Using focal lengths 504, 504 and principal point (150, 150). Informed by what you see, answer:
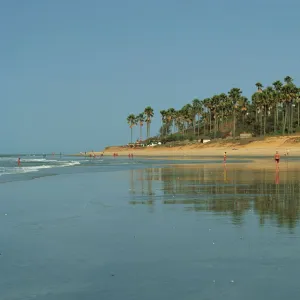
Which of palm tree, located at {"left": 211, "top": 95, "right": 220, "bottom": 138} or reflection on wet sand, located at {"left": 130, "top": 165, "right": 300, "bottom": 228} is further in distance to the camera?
palm tree, located at {"left": 211, "top": 95, "right": 220, "bottom": 138}

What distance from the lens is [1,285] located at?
817 centimetres

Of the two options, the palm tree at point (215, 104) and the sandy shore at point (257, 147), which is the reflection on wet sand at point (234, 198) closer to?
the sandy shore at point (257, 147)

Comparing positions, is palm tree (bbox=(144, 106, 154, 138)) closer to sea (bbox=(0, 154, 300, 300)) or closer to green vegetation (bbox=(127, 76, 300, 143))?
green vegetation (bbox=(127, 76, 300, 143))

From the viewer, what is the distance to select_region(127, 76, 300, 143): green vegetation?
11512 cm

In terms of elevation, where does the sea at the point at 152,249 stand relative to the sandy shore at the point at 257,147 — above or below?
below

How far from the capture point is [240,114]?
152 metres

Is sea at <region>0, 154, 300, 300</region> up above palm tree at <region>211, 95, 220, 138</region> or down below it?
below

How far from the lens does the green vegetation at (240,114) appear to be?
115 meters

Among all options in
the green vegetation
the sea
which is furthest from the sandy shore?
the sea

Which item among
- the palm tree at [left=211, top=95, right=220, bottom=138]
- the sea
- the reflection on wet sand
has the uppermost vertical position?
the palm tree at [left=211, top=95, right=220, bottom=138]

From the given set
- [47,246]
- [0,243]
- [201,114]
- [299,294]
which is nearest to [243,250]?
[299,294]

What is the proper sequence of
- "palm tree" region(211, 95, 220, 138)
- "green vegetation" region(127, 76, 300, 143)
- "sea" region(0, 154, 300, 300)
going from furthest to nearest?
1. "palm tree" region(211, 95, 220, 138)
2. "green vegetation" region(127, 76, 300, 143)
3. "sea" region(0, 154, 300, 300)

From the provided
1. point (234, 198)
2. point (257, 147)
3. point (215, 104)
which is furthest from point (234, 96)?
point (234, 198)

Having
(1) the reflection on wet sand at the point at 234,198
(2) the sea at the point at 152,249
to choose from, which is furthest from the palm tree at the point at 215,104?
(2) the sea at the point at 152,249
